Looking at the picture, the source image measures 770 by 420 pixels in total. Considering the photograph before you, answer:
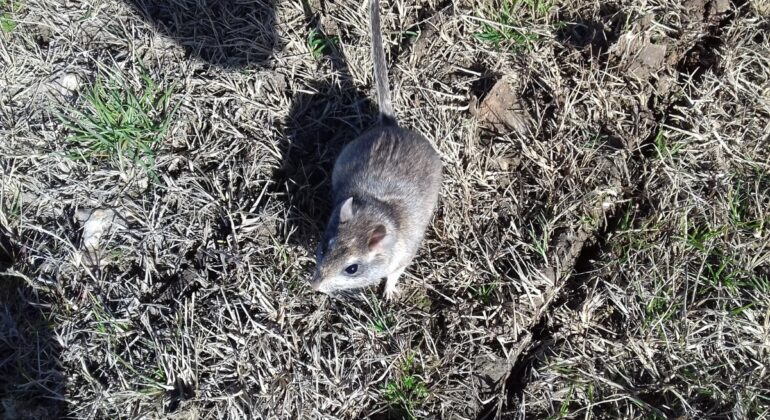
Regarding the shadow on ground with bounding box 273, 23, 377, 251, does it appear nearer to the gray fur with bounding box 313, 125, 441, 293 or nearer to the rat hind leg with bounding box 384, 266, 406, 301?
the gray fur with bounding box 313, 125, 441, 293

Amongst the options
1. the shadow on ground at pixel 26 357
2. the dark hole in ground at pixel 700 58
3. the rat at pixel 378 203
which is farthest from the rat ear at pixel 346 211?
the dark hole in ground at pixel 700 58

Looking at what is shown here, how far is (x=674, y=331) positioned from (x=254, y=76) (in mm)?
3543

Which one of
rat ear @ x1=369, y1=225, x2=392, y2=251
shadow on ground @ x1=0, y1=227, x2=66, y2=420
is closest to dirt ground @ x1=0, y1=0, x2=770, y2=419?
shadow on ground @ x1=0, y1=227, x2=66, y2=420

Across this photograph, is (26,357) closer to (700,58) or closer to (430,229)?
(430,229)

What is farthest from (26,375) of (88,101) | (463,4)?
(463,4)

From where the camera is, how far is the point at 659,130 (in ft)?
14.3

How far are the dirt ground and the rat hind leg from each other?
6 cm

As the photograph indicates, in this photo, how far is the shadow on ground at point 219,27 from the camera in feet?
14.8

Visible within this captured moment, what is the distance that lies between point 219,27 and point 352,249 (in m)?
2.36

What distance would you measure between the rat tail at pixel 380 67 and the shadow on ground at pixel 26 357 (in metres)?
2.69

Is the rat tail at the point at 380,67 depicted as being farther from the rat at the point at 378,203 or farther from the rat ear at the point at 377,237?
the rat ear at the point at 377,237

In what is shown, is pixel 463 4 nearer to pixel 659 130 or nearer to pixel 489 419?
pixel 659 130

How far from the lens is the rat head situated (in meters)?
3.40

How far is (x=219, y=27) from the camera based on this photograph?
458cm
